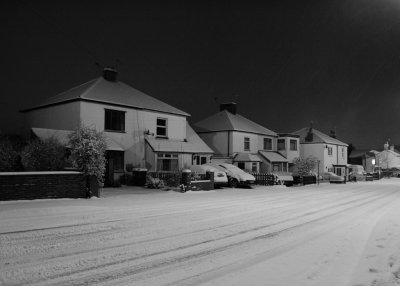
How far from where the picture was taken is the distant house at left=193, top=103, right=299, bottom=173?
40438 mm

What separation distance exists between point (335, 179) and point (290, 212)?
32.1 metres

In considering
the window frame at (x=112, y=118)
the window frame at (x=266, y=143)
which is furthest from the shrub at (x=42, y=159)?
the window frame at (x=266, y=143)

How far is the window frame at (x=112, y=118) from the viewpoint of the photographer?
1060 inches

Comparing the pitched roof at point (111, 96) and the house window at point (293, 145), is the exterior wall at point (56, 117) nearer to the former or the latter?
the pitched roof at point (111, 96)

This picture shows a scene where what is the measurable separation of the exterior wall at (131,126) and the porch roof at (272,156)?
50.4 feet

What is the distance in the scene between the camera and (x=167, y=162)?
2966cm

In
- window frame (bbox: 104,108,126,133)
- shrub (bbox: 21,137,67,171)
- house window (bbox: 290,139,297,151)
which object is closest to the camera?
shrub (bbox: 21,137,67,171)

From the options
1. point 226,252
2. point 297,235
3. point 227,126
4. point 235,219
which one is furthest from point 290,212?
point 227,126

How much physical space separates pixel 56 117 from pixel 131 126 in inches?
211

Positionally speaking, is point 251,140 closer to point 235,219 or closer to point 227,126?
point 227,126

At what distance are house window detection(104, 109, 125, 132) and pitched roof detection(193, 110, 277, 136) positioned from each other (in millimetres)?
15521

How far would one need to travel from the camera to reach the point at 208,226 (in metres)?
10.4

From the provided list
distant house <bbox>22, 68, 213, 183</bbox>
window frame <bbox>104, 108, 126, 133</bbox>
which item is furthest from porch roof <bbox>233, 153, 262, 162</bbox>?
window frame <bbox>104, 108, 126, 133</bbox>

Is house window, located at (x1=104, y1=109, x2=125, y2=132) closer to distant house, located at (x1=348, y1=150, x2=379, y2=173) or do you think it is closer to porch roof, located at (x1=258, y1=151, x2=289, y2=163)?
porch roof, located at (x1=258, y1=151, x2=289, y2=163)
